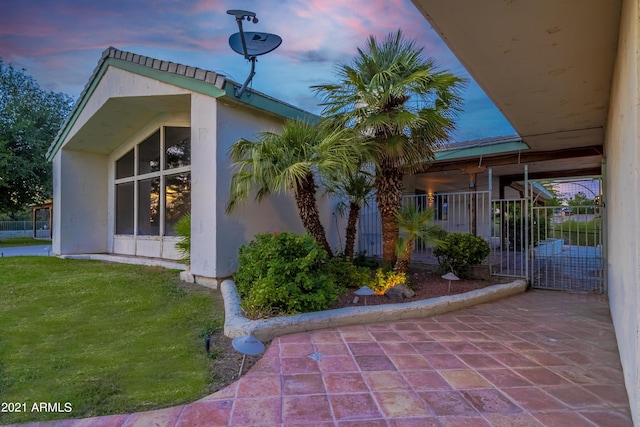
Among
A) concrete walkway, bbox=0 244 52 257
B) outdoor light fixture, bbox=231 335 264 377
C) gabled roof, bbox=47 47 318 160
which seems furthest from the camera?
concrete walkway, bbox=0 244 52 257

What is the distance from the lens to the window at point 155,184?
26.5 feet

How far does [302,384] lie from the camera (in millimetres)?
2625

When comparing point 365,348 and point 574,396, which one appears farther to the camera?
point 365,348

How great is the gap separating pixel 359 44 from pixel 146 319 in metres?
5.53

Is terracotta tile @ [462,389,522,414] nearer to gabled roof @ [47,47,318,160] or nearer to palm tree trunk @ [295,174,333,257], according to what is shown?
palm tree trunk @ [295,174,333,257]

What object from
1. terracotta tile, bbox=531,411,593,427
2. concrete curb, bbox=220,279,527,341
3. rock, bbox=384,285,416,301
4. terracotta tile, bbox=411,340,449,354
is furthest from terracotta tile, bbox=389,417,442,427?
rock, bbox=384,285,416,301

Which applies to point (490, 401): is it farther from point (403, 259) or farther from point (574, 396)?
point (403, 259)

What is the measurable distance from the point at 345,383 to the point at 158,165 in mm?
7937

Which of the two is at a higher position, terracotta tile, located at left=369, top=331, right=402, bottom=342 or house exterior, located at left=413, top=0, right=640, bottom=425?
house exterior, located at left=413, top=0, right=640, bottom=425

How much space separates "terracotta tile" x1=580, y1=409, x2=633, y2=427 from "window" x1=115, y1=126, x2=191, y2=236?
7.66m

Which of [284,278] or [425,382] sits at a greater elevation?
[284,278]

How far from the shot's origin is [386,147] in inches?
220

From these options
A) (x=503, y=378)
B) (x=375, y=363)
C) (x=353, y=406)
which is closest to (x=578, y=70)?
(x=503, y=378)

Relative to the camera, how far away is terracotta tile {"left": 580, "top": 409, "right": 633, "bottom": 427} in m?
2.13
